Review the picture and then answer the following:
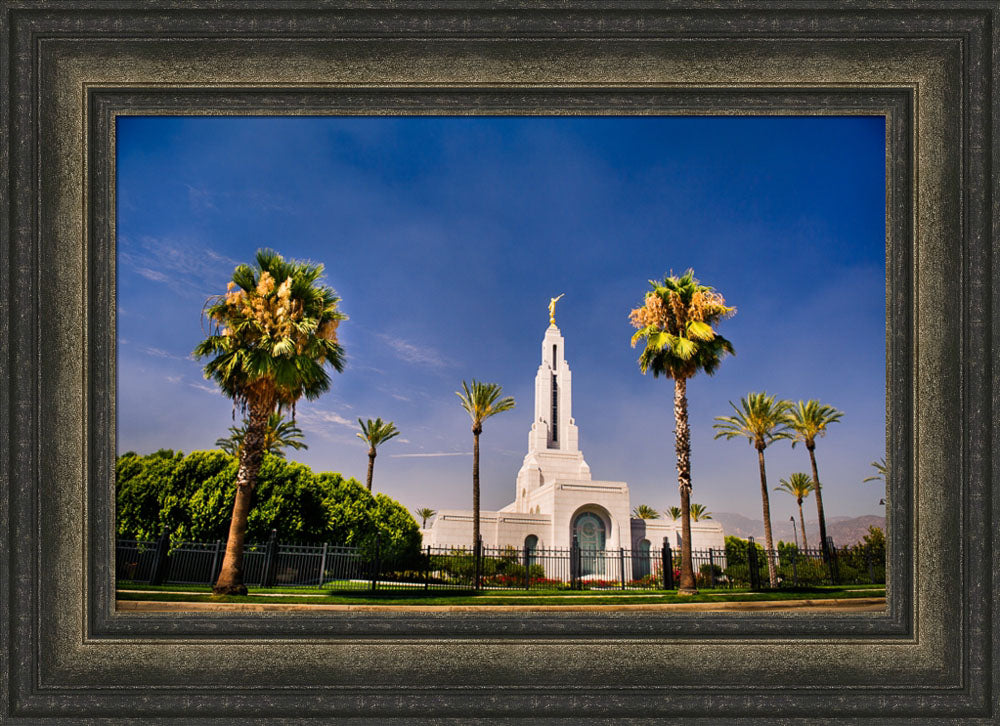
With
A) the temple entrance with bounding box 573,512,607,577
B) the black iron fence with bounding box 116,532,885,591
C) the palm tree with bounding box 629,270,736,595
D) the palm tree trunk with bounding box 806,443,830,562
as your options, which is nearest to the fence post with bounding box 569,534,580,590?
the black iron fence with bounding box 116,532,885,591

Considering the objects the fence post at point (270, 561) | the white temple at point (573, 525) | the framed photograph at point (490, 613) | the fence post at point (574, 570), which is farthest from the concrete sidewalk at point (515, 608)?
the white temple at point (573, 525)

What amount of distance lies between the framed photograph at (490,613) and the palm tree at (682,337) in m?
14.2

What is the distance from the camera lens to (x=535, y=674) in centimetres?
688

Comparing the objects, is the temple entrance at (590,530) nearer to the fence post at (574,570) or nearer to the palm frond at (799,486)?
the fence post at (574,570)

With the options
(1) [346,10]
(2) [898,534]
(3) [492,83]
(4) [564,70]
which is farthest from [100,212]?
(2) [898,534]

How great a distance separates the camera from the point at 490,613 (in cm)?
721

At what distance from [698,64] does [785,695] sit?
259 inches

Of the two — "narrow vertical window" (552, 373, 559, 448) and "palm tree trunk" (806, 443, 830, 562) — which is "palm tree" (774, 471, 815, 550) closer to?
"palm tree trunk" (806, 443, 830, 562)

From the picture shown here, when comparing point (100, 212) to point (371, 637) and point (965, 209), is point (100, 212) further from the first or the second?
point (965, 209)

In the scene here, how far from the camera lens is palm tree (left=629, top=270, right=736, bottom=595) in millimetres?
21406

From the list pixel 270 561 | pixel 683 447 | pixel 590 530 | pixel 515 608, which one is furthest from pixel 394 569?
pixel 590 530

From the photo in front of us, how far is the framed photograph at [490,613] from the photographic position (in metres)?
6.75

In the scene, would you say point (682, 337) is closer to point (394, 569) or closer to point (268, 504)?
point (394, 569)

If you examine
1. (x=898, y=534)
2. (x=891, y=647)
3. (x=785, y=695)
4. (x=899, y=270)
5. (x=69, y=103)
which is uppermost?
(x=69, y=103)
